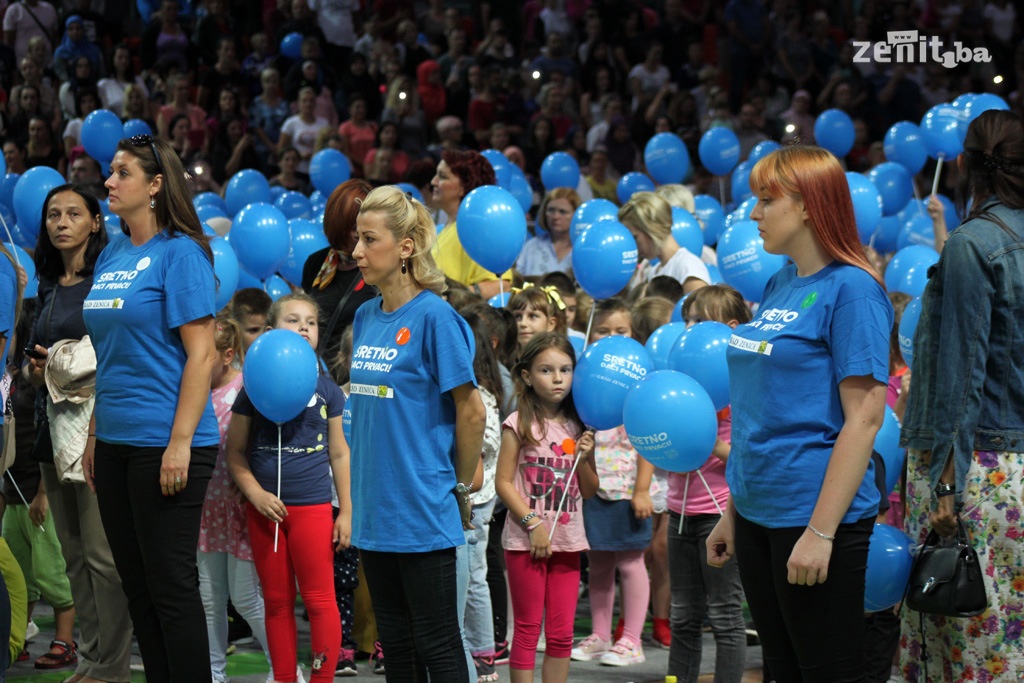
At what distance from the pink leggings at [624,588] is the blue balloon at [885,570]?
5.60 feet

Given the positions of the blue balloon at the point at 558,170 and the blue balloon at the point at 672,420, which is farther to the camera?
the blue balloon at the point at 558,170

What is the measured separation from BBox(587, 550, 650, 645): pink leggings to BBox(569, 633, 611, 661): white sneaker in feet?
0.08

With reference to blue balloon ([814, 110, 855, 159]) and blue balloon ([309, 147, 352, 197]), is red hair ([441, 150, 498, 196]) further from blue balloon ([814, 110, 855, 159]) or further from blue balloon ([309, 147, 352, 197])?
blue balloon ([814, 110, 855, 159])

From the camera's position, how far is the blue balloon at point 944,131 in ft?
22.4

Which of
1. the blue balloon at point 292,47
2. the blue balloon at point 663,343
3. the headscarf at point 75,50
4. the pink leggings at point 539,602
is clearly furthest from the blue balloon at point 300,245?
the blue balloon at point 292,47

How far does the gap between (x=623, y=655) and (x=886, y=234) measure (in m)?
4.01

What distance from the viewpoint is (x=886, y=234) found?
763 centimetres

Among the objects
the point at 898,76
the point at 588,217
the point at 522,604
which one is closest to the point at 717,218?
the point at 588,217

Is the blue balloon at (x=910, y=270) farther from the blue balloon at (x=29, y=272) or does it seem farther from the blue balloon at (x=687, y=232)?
the blue balloon at (x=29, y=272)

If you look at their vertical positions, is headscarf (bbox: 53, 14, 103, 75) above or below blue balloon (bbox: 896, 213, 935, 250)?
above

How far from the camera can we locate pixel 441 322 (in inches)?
118

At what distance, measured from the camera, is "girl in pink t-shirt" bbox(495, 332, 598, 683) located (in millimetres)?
3910

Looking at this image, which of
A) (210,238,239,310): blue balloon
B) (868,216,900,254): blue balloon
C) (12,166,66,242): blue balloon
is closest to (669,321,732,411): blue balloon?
(210,238,239,310): blue balloon

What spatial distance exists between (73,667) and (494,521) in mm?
1715
